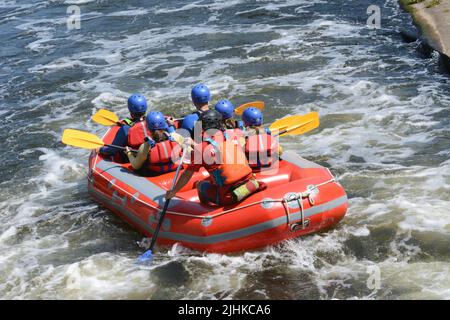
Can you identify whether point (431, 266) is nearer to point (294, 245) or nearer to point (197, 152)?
point (294, 245)

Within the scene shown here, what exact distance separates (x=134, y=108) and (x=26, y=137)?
157 inches

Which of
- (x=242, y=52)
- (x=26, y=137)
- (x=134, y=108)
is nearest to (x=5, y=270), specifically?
(x=134, y=108)

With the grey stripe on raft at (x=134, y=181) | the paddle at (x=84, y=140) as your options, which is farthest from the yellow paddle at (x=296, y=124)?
the paddle at (x=84, y=140)

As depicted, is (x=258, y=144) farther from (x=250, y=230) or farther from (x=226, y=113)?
(x=250, y=230)

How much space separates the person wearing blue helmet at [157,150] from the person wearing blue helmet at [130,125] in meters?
0.42

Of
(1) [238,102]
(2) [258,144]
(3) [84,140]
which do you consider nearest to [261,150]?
(2) [258,144]

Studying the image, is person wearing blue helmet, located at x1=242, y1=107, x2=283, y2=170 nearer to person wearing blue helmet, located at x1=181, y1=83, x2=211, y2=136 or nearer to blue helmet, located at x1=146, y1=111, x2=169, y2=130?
person wearing blue helmet, located at x1=181, y1=83, x2=211, y2=136

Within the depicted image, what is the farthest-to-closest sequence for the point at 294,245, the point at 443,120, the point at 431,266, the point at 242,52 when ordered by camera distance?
the point at 242,52, the point at 443,120, the point at 294,245, the point at 431,266

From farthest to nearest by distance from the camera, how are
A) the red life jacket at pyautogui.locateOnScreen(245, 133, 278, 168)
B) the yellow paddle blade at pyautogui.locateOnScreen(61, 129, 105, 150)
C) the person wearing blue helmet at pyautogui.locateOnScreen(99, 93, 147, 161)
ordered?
the yellow paddle blade at pyautogui.locateOnScreen(61, 129, 105, 150)
the person wearing blue helmet at pyautogui.locateOnScreen(99, 93, 147, 161)
the red life jacket at pyautogui.locateOnScreen(245, 133, 278, 168)

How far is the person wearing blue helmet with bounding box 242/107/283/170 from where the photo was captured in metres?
6.34

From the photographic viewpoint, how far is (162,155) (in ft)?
22.0

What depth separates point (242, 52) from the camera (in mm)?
13711

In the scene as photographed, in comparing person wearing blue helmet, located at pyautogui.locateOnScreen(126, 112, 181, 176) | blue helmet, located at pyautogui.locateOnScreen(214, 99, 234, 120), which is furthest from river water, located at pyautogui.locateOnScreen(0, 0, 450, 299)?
blue helmet, located at pyautogui.locateOnScreen(214, 99, 234, 120)

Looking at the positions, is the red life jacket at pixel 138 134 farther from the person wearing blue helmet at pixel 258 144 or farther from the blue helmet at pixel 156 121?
the person wearing blue helmet at pixel 258 144
